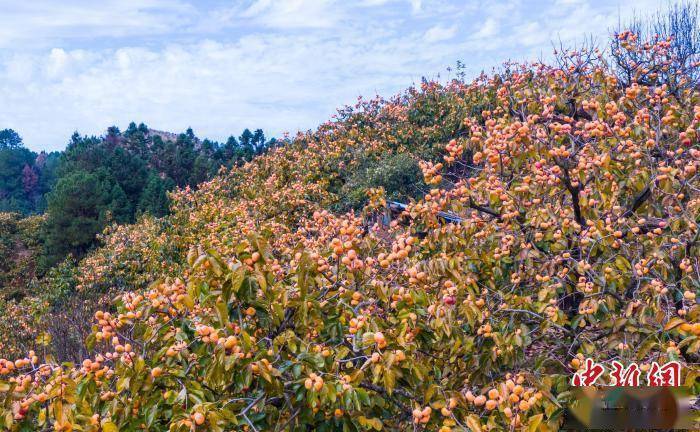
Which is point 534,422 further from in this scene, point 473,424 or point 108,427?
point 108,427

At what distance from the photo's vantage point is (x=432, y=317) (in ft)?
10.5

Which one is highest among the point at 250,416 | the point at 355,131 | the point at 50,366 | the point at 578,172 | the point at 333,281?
the point at 355,131

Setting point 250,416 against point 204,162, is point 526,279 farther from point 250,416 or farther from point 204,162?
point 204,162

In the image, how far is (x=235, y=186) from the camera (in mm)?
16875

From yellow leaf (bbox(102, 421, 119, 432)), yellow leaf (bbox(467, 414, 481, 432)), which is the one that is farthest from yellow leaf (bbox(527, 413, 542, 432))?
yellow leaf (bbox(102, 421, 119, 432))

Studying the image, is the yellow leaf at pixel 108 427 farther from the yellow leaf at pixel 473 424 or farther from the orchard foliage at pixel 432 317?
the yellow leaf at pixel 473 424

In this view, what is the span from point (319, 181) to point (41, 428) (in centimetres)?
1218

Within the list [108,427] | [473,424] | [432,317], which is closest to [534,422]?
[473,424]

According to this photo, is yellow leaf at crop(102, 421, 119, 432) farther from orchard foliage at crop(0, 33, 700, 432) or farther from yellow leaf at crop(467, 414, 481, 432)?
yellow leaf at crop(467, 414, 481, 432)

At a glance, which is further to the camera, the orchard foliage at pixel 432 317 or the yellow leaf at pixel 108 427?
the orchard foliage at pixel 432 317

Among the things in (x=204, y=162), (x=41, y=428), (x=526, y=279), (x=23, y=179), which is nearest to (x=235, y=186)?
(x=526, y=279)

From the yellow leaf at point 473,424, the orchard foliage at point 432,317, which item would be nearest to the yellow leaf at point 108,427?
the orchard foliage at point 432,317

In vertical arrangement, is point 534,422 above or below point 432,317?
below

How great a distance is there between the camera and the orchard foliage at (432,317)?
2.65 meters
